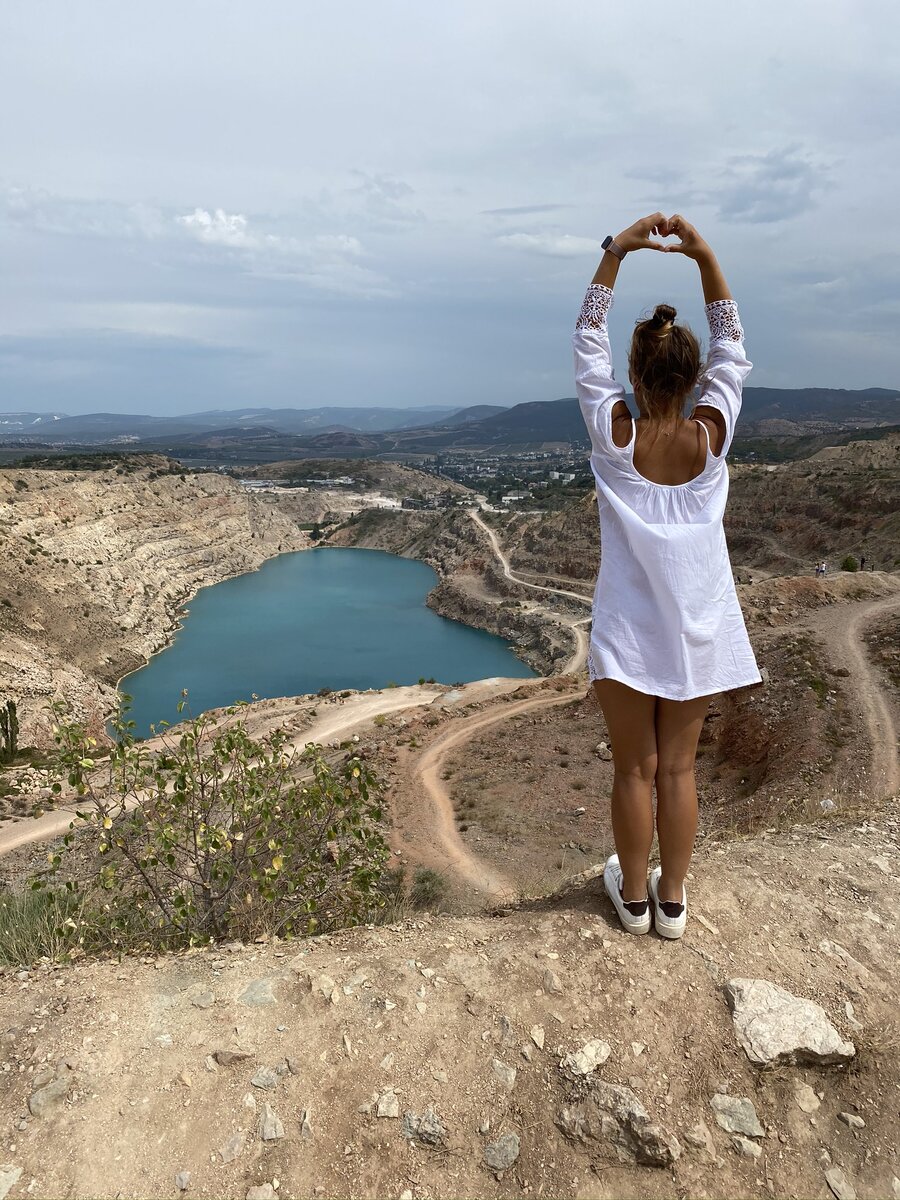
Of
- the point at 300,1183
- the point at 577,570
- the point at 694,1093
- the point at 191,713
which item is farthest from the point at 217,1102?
the point at 577,570

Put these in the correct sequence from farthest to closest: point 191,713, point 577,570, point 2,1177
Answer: point 577,570
point 191,713
point 2,1177

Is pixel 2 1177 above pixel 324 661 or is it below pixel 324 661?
above

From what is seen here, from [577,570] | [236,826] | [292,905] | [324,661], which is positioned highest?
[236,826]

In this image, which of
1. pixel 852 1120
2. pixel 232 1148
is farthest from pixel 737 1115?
pixel 232 1148

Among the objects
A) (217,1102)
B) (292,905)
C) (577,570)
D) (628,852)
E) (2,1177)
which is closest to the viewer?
(2,1177)

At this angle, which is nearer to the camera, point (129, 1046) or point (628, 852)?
point (129, 1046)

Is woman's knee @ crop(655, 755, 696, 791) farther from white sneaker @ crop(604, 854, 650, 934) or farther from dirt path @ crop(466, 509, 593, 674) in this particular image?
dirt path @ crop(466, 509, 593, 674)

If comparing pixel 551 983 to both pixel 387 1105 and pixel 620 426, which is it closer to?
pixel 387 1105

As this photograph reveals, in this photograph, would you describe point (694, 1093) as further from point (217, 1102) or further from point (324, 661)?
point (324, 661)
